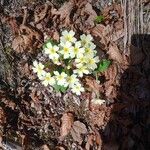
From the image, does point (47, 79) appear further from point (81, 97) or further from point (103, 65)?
point (103, 65)

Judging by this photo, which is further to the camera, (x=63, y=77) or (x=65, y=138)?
(x=65, y=138)

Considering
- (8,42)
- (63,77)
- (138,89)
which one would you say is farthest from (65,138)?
(8,42)

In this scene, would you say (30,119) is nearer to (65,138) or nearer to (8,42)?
(65,138)

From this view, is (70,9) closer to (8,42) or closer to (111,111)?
(8,42)

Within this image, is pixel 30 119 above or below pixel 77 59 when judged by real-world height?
below

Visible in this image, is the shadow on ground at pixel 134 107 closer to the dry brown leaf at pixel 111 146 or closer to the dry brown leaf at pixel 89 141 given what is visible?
the dry brown leaf at pixel 111 146

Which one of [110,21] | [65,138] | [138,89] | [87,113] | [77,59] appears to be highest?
[110,21]

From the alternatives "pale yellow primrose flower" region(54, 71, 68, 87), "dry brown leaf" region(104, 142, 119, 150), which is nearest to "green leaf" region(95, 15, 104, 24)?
"pale yellow primrose flower" region(54, 71, 68, 87)

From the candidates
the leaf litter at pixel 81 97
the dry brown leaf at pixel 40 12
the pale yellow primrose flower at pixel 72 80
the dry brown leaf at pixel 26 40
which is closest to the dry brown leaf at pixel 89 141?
the leaf litter at pixel 81 97
